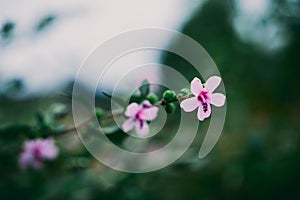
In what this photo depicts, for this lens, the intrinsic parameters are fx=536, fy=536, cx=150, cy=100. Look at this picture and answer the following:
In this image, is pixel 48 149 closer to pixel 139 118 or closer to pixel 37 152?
pixel 37 152

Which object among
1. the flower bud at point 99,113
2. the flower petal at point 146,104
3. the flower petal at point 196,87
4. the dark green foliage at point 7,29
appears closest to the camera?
the flower petal at point 196,87

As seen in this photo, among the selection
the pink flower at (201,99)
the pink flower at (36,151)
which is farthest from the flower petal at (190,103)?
the pink flower at (36,151)

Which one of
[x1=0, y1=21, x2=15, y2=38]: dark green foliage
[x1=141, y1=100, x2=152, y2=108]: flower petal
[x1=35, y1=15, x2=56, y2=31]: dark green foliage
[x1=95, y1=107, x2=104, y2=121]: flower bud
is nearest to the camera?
[x1=141, y1=100, x2=152, y2=108]: flower petal

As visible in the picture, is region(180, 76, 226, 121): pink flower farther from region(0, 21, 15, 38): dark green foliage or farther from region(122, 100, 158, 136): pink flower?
region(0, 21, 15, 38): dark green foliage

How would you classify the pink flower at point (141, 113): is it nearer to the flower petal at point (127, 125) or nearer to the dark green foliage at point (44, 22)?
the flower petal at point (127, 125)

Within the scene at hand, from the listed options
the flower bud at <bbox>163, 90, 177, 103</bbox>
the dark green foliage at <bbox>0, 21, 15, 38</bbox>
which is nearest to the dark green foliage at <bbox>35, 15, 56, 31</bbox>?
the dark green foliage at <bbox>0, 21, 15, 38</bbox>

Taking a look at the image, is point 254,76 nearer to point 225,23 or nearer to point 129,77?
point 225,23
